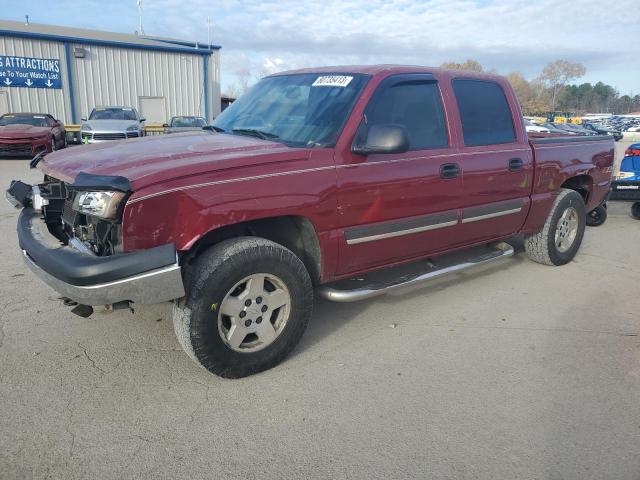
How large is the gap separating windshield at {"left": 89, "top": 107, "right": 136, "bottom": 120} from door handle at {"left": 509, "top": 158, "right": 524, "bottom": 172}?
15.7 meters

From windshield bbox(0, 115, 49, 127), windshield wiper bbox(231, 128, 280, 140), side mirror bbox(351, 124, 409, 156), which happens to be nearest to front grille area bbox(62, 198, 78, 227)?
windshield wiper bbox(231, 128, 280, 140)

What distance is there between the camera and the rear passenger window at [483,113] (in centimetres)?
436

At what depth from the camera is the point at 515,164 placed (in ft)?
15.3

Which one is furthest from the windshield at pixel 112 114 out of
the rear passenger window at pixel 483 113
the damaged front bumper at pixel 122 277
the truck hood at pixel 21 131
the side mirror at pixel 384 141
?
the damaged front bumper at pixel 122 277

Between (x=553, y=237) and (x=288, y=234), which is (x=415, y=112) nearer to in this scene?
(x=288, y=234)

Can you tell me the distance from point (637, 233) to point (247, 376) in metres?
6.79

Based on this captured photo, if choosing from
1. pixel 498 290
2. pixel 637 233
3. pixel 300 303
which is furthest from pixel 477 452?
pixel 637 233

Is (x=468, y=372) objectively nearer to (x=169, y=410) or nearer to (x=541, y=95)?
(x=169, y=410)

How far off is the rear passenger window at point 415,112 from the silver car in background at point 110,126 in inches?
492

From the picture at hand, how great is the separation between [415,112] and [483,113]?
882 mm

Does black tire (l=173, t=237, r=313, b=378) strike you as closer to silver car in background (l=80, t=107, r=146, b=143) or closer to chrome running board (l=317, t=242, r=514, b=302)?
chrome running board (l=317, t=242, r=514, b=302)

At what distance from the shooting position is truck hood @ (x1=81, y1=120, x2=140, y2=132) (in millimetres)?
15914

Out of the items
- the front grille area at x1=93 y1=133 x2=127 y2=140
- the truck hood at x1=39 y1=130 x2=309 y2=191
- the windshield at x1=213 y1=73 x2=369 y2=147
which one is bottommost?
the front grille area at x1=93 y1=133 x2=127 y2=140

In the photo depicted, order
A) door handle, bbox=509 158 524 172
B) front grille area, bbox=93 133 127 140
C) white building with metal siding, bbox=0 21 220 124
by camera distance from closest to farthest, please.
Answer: door handle, bbox=509 158 524 172, front grille area, bbox=93 133 127 140, white building with metal siding, bbox=0 21 220 124
